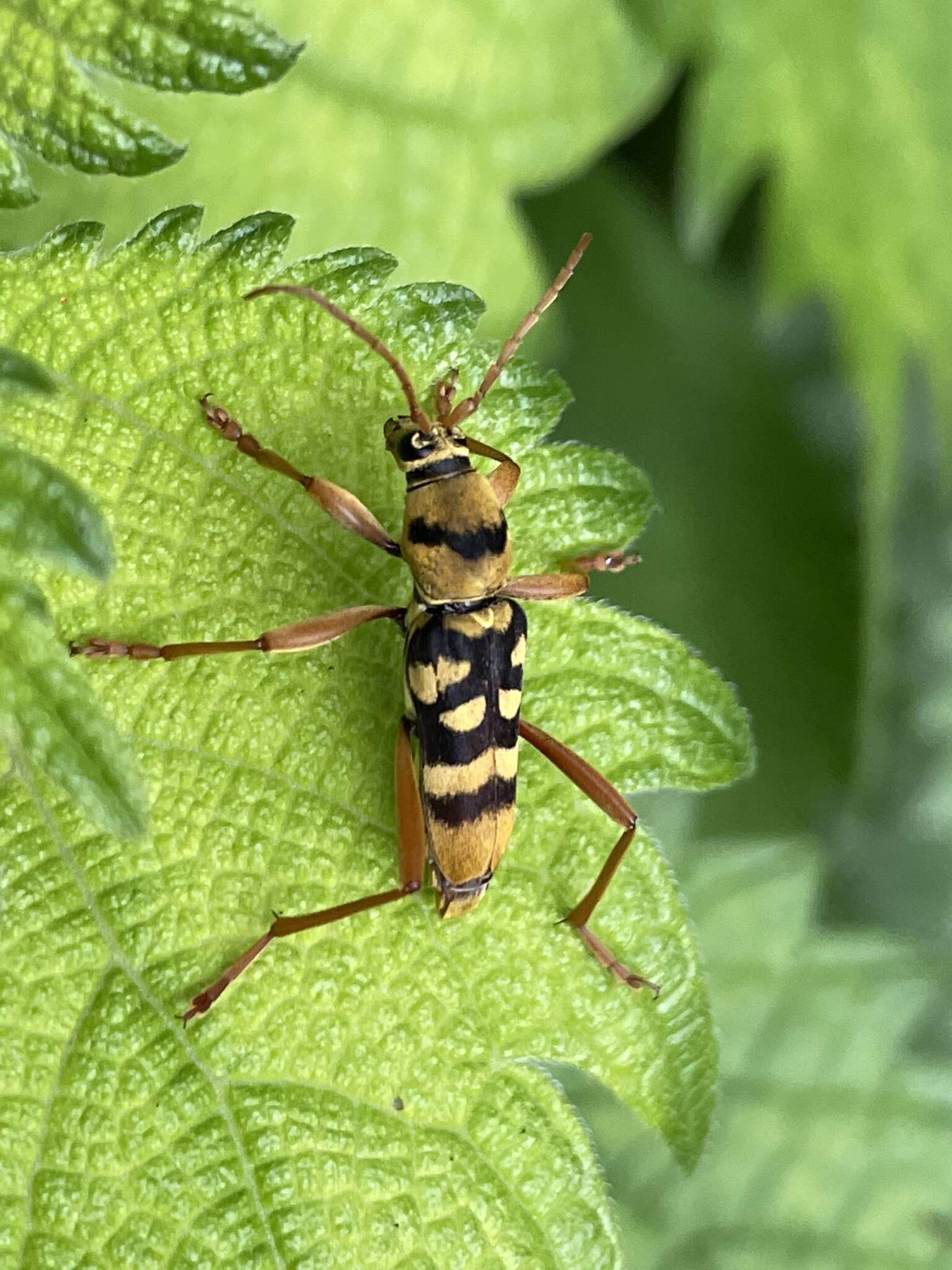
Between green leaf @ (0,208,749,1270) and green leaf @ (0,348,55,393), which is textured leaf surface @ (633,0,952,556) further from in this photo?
green leaf @ (0,348,55,393)

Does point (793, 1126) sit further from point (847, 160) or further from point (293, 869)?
point (847, 160)

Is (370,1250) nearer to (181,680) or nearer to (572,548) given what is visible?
(181,680)

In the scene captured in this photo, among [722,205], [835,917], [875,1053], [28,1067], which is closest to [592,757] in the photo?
[28,1067]

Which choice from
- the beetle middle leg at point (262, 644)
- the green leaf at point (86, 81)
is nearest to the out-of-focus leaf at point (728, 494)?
the beetle middle leg at point (262, 644)

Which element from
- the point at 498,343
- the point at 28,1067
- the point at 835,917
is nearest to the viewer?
the point at 28,1067

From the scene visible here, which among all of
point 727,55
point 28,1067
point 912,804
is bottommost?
point 912,804

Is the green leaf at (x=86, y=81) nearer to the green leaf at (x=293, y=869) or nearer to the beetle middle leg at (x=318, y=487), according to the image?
the green leaf at (x=293, y=869)

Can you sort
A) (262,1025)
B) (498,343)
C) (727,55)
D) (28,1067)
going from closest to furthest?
(28,1067) < (262,1025) < (498,343) < (727,55)
